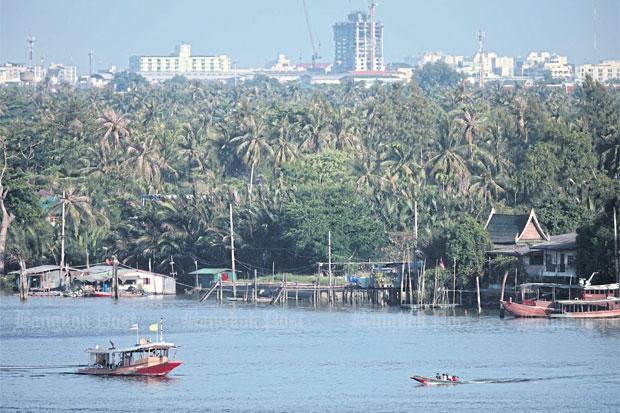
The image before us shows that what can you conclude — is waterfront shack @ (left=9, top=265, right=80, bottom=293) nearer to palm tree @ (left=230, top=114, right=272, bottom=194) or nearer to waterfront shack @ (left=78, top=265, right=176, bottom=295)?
waterfront shack @ (left=78, top=265, right=176, bottom=295)

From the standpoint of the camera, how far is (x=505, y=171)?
354 ft

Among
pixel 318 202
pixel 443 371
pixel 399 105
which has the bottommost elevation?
pixel 443 371

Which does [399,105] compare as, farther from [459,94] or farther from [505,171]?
[505,171]

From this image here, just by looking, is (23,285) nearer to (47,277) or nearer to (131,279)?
(47,277)

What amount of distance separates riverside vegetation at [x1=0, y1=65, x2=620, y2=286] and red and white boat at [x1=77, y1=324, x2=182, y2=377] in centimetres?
2492

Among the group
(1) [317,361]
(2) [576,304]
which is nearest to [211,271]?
(2) [576,304]

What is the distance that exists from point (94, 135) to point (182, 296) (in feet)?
102

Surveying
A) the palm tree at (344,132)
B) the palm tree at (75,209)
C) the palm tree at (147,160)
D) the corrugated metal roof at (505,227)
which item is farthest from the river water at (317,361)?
the palm tree at (344,132)

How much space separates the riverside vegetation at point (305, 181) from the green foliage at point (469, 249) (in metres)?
0.09

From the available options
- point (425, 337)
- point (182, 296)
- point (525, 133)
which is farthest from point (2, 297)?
point (525, 133)

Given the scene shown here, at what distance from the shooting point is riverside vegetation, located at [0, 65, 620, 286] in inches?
3684

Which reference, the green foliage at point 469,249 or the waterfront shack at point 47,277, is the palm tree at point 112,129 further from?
the green foliage at point 469,249

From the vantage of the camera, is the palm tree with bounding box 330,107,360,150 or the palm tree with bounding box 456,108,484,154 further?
the palm tree with bounding box 330,107,360,150

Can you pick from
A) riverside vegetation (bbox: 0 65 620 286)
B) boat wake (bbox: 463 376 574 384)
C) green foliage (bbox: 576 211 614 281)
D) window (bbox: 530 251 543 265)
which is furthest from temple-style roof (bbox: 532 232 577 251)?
boat wake (bbox: 463 376 574 384)
